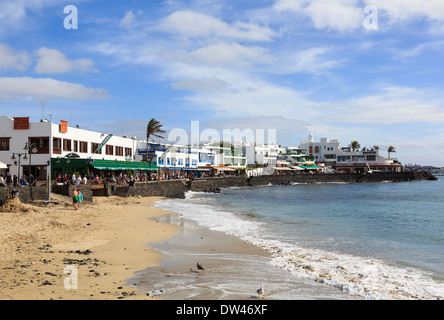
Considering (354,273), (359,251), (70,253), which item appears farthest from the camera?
(359,251)

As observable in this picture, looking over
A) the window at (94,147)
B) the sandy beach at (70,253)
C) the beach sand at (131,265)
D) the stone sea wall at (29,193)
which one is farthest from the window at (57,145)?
the beach sand at (131,265)

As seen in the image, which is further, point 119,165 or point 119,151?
point 119,151

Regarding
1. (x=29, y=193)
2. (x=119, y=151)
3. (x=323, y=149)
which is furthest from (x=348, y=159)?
(x=29, y=193)

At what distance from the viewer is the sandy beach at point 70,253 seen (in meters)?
7.77

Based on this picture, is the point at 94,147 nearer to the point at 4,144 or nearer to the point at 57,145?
the point at 57,145

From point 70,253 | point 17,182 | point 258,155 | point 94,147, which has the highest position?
point 258,155

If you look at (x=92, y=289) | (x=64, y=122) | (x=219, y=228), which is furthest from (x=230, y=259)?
(x=64, y=122)

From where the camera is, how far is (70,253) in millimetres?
11578

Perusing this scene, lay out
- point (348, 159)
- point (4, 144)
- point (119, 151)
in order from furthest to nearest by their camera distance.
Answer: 1. point (348, 159)
2. point (119, 151)
3. point (4, 144)

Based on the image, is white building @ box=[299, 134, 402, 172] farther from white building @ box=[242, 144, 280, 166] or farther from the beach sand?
the beach sand

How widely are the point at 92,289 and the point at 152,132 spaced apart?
5147cm

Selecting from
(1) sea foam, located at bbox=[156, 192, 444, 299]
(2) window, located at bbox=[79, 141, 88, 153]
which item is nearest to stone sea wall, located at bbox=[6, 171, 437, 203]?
(2) window, located at bbox=[79, 141, 88, 153]
